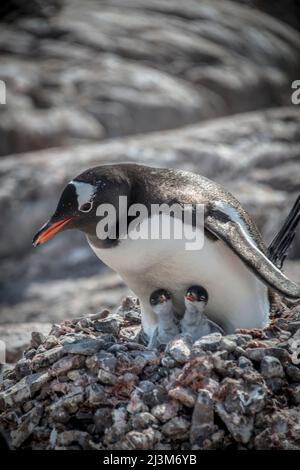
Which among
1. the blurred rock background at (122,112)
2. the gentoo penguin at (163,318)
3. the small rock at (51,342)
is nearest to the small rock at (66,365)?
the small rock at (51,342)

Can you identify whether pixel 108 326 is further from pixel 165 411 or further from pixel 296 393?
pixel 296 393

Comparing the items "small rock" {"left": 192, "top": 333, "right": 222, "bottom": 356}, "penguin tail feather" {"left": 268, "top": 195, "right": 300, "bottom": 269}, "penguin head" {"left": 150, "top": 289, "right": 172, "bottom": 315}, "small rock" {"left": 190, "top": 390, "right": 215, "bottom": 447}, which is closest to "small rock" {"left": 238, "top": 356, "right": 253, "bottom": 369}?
"small rock" {"left": 192, "top": 333, "right": 222, "bottom": 356}

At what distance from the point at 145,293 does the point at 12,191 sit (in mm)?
5213

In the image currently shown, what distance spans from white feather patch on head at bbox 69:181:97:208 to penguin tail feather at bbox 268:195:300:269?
3.12 ft

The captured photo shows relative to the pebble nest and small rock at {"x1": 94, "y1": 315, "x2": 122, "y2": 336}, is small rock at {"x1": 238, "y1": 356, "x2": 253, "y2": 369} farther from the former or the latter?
small rock at {"x1": 94, "y1": 315, "x2": 122, "y2": 336}

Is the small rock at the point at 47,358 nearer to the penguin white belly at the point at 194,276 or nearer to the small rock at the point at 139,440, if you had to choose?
the penguin white belly at the point at 194,276

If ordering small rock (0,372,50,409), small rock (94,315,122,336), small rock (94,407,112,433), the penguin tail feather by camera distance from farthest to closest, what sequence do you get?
the penguin tail feather → small rock (94,315,122,336) → small rock (0,372,50,409) → small rock (94,407,112,433)

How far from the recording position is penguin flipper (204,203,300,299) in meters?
3.02

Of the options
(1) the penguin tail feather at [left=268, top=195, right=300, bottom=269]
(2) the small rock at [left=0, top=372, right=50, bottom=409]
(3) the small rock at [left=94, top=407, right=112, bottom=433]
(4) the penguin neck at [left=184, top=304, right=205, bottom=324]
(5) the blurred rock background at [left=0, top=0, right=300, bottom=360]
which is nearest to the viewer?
(3) the small rock at [left=94, top=407, right=112, bottom=433]

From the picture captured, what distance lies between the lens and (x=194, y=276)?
10.3 ft

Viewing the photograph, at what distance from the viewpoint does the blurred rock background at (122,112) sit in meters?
7.91

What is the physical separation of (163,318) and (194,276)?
0.75ft

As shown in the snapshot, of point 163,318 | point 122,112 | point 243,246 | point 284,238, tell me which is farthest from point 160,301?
point 122,112

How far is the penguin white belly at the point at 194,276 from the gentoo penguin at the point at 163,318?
A: 0.06m
